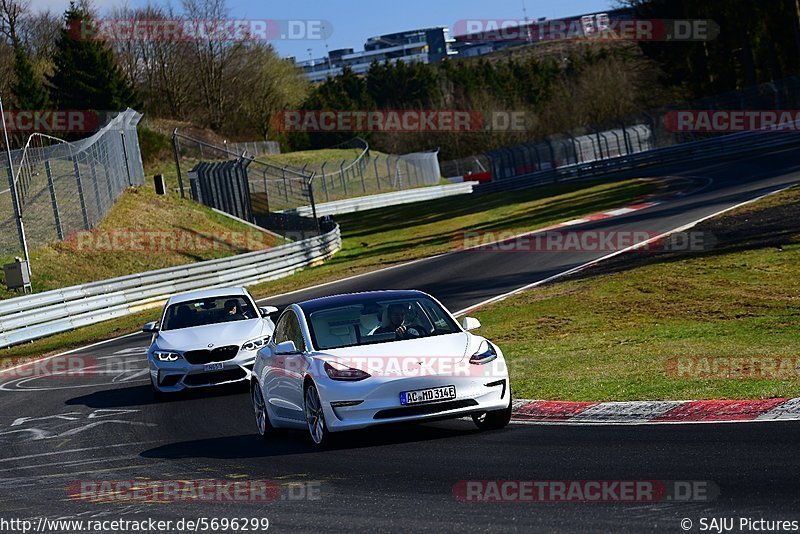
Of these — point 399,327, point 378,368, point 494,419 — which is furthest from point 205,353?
point 494,419

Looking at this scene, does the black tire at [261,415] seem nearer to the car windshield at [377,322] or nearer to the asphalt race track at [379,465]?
the asphalt race track at [379,465]

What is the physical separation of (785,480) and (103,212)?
3802 cm

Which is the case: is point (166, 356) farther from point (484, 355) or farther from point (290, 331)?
point (484, 355)


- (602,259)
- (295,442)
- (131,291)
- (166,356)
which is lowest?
(602,259)

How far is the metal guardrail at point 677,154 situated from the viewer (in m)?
55.6

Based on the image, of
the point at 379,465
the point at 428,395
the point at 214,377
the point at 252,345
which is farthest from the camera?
the point at 252,345

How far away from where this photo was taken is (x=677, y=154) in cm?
5947

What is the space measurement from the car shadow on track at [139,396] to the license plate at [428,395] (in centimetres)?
651

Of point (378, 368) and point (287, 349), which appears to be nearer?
point (378, 368)

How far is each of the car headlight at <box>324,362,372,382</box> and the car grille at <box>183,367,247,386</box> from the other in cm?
570

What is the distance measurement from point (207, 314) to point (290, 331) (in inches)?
234

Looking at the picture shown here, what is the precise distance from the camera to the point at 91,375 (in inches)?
800

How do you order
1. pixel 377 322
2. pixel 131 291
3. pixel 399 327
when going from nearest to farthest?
pixel 399 327, pixel 377 322, pixel 131 291

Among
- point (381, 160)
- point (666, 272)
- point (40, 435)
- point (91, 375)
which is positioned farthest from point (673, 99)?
point (40, 435)
